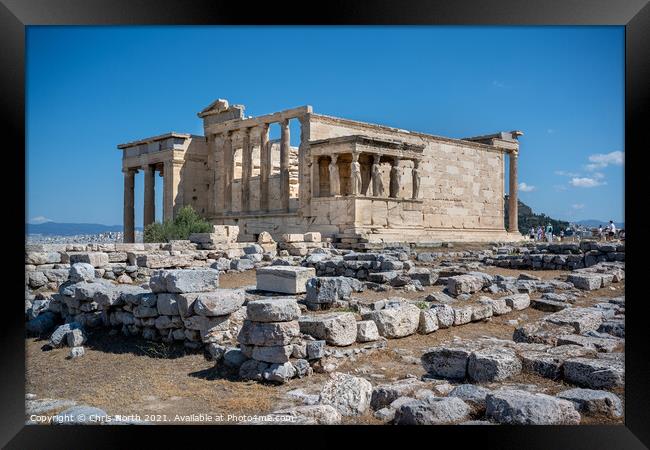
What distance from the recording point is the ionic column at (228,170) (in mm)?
28953

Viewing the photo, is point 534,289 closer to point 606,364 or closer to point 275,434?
point 606,364

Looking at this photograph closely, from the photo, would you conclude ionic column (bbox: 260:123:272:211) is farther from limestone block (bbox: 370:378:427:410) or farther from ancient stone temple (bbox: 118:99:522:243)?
limestone block (bbox: 370:378:427:410)

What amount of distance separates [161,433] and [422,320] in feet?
16.4

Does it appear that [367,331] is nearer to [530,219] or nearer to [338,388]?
[338,388]

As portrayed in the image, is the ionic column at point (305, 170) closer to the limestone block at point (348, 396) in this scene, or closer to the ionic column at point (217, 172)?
the ionic column at point (217, 172)

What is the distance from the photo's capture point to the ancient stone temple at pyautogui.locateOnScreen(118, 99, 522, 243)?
2436cm

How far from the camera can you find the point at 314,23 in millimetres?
4727

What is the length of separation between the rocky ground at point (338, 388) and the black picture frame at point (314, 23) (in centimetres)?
29

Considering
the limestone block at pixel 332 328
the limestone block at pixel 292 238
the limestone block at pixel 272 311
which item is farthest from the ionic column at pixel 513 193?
the limestone block at pixel 272 311

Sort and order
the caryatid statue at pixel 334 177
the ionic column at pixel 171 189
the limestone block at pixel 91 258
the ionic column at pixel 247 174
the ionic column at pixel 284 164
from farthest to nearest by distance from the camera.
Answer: the ionic column at pixel 171 189
the ionic column at pixel 247 174
the ionic column at pixel 284 164
the caryatid statue at pixel 334 177
the limestone block at pixel 91 258

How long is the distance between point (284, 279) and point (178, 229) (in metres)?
14.3

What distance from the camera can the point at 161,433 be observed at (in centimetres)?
444

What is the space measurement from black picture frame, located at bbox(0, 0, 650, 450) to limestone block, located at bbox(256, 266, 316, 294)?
5768mm
